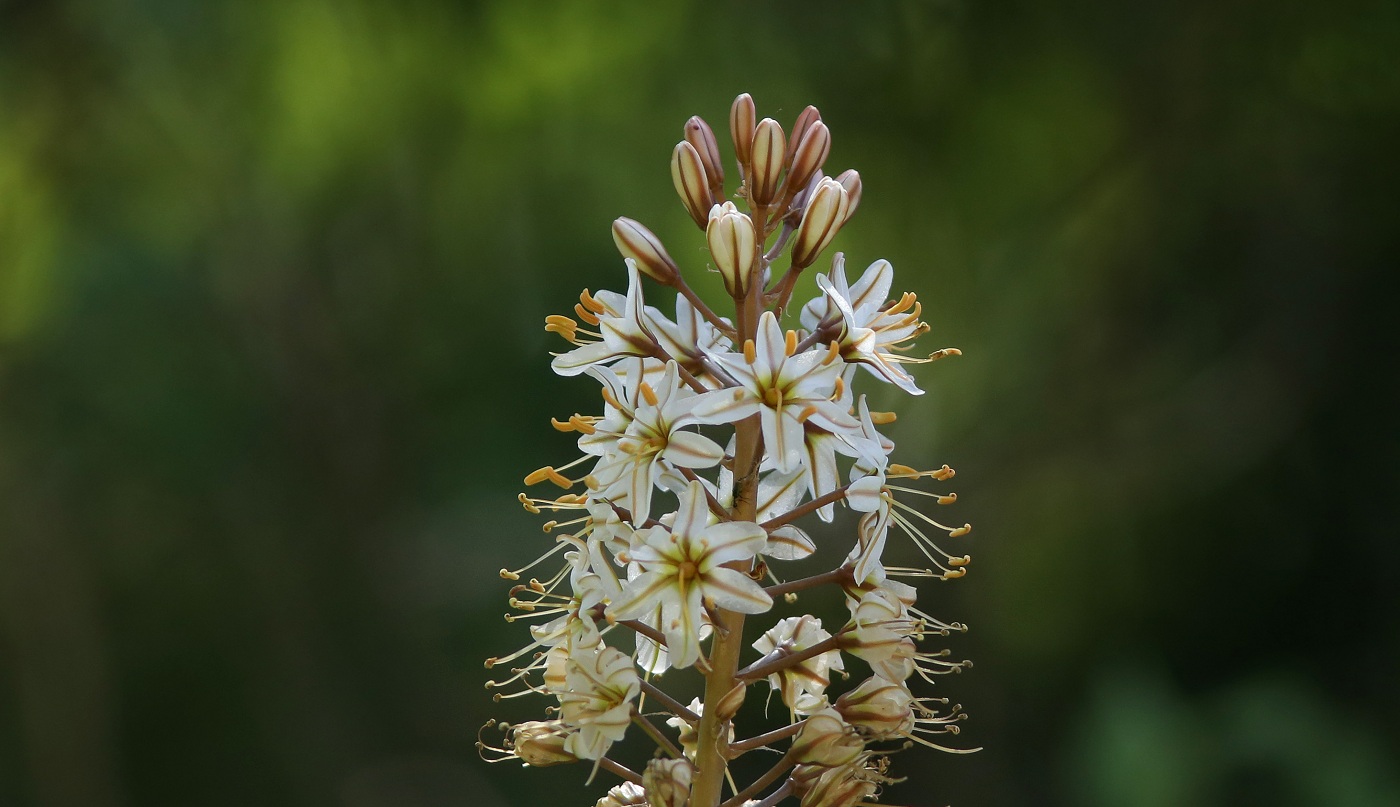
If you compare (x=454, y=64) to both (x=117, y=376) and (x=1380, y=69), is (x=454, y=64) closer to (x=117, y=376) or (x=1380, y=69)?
(x=117, y=376)

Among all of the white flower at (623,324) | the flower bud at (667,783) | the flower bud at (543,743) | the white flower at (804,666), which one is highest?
the white flower at (623,324)

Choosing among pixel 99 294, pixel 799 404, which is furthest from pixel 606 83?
pixel 799 404

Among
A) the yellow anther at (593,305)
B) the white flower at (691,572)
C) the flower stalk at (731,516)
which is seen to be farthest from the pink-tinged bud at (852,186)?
the white flower at (691,572)

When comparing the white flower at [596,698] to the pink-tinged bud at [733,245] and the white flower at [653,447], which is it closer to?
the white flower at [653,447]

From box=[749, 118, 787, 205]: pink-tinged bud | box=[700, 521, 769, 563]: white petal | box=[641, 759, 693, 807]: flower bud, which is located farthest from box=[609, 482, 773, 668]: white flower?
box=[749, 118, 787, 205]: pink-tinged bud

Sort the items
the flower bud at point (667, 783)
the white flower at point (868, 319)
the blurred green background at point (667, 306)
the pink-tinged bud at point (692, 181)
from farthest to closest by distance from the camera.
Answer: the blurred green background at point (667, 306) < the pink-tinged bud at point (692, 181) < the white flower at point (868, 319) < the flower bud at point (667, 783)

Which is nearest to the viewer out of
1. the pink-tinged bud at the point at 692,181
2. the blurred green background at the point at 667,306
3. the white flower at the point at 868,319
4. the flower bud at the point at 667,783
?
the flower bud at the point at 667,783
